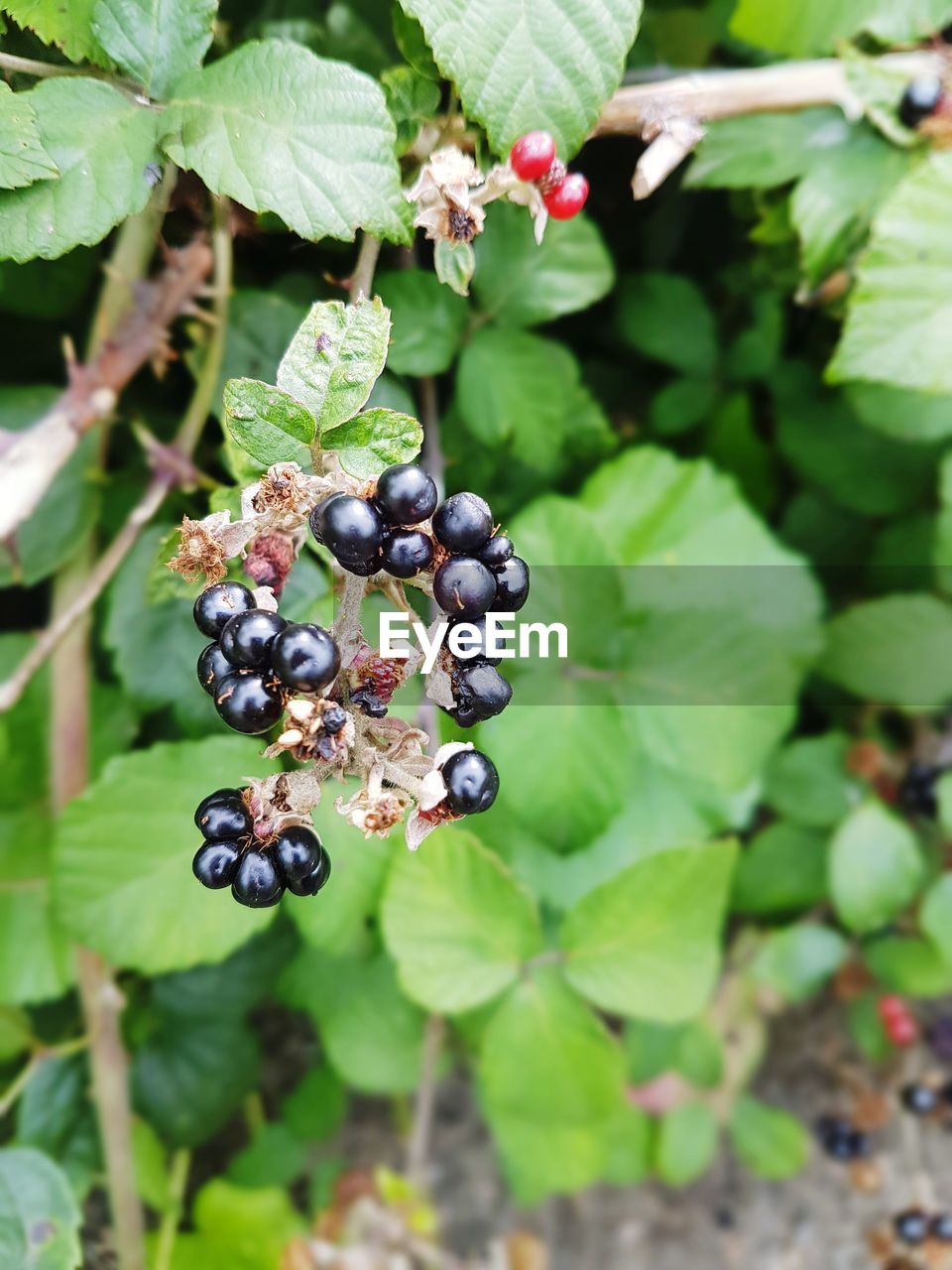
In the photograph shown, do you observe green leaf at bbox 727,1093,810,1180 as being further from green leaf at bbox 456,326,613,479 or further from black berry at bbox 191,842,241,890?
black berry at bbox 191,842,241,890

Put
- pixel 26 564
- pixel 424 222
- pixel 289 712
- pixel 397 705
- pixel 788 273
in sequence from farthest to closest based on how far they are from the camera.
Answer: pixel 788 273
pixel 26 564
pixel 397 705
pixel 424 222
pixel 289 712

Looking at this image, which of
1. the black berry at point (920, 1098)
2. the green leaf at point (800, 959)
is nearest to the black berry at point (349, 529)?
the green leaf at point (800, 959)

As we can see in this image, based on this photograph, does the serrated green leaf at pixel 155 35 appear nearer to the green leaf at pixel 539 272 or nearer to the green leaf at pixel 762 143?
the green leaf at pixel 539 272

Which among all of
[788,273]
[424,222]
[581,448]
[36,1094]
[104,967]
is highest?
[788,273]

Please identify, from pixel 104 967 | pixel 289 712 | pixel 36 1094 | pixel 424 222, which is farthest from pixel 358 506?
pixel 36 1094

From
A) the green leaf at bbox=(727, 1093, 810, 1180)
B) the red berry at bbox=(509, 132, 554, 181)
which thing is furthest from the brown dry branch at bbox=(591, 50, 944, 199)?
the green leaf at bbox=(727, 1093, 810, 1180)

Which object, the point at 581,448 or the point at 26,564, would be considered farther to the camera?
the point at 581,448

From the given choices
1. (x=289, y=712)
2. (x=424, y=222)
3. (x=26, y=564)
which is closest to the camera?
(x=289, y=712)

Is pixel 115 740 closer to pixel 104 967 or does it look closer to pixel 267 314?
pixel 104 967

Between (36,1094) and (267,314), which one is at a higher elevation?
(267,314)
